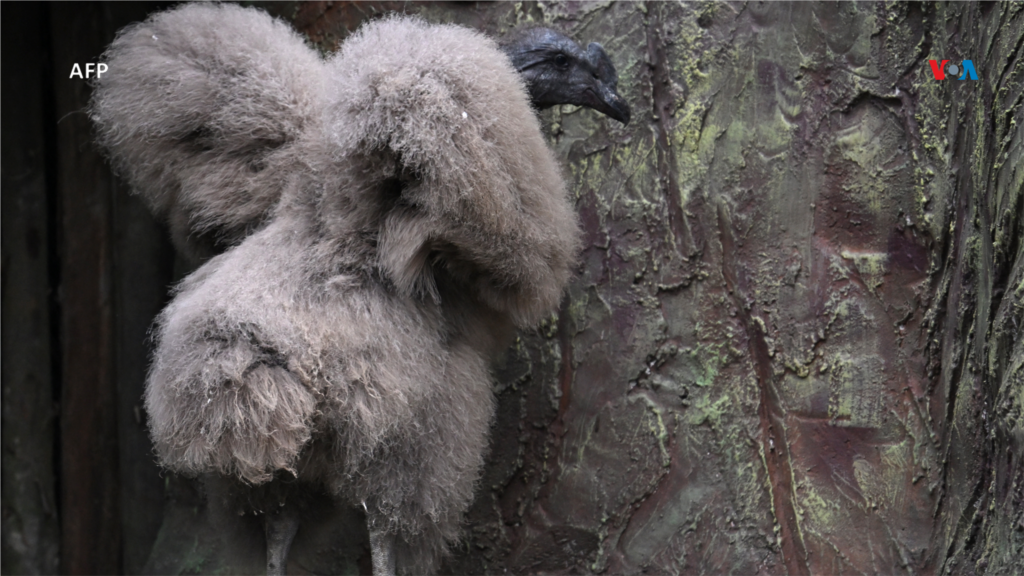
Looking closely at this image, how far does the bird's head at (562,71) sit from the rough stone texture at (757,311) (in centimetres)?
17

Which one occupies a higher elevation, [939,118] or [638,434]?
[939,118]

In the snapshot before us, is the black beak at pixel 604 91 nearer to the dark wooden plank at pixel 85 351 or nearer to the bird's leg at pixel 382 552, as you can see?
the bird's leg at pixel 382 552

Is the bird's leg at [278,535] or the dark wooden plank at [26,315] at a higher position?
the dark wooden plank at [26,315]

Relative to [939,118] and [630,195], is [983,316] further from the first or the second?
[630,195]

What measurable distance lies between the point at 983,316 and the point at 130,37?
4.33ft

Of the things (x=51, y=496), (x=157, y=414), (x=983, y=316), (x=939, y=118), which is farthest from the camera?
(x=51, y=496)

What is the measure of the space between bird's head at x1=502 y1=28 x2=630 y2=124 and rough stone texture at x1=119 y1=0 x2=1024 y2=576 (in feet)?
0.57

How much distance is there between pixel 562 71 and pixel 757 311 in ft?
1.67

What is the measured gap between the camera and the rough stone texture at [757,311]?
1.40 meters

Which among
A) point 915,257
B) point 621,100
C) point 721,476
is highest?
point 621,100

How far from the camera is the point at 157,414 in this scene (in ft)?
3.63

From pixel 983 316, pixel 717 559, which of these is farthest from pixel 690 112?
pixel 717 559

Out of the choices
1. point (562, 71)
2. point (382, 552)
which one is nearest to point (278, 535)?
point (382, 552)

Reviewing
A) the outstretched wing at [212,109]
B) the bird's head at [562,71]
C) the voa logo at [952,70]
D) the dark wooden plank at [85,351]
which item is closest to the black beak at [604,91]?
the bird's head at [562,71]
